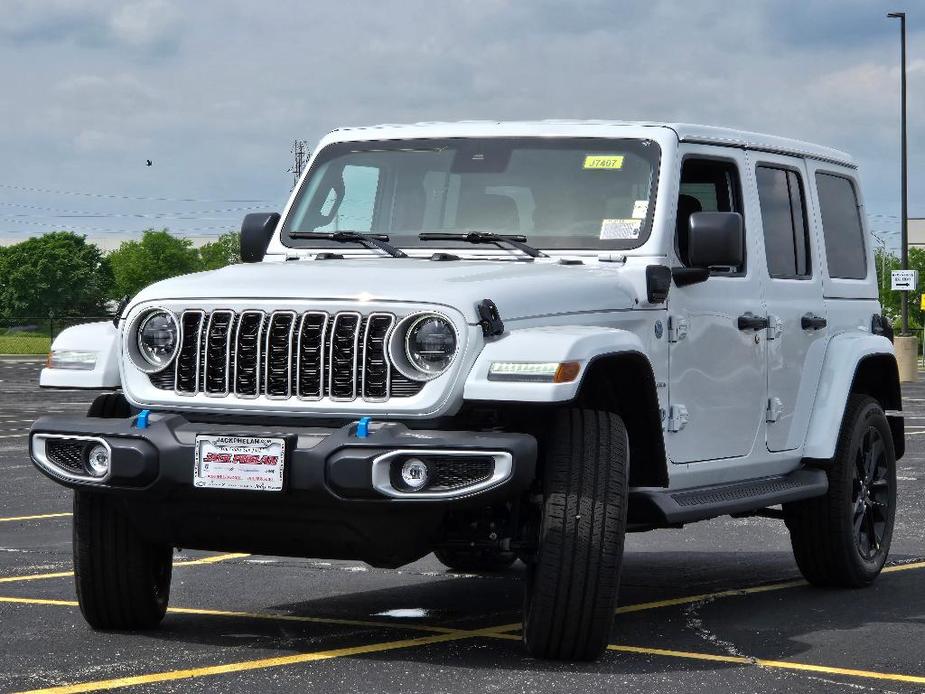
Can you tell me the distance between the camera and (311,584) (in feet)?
30.5

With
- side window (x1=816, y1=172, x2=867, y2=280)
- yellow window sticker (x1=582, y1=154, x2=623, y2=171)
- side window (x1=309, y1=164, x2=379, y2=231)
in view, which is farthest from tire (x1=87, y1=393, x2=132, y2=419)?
side window (x1=816, y1=172, x2=867, y2=280)

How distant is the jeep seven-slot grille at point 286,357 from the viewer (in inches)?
259

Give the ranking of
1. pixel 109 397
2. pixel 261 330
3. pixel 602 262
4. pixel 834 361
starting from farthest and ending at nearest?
1. pixel 834 361
2. pixel 602 262
3. pixel 109 397
4. pixel 261 330

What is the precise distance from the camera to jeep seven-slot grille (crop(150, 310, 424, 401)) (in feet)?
21.6

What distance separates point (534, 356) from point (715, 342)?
192cm

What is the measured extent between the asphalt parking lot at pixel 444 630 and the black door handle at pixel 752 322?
1.31m

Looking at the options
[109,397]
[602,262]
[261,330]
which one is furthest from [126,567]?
[602,262]

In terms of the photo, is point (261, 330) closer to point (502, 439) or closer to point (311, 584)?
point (502, 439)

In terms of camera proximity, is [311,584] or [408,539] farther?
[311,584]

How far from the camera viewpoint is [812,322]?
9.12 m

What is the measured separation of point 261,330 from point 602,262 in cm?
167

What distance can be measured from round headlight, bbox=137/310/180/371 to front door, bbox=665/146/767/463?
2.09 meters

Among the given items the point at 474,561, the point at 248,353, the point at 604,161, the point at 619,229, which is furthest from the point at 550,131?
the point at 474,561

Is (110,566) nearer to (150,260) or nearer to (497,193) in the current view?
(497,193)
